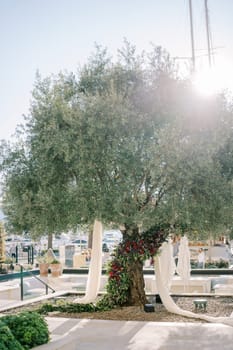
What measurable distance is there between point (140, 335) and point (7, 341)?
3.79 meters

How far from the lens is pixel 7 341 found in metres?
6.12

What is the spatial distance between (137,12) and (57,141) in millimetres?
5015

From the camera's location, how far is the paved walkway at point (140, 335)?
8445 mm

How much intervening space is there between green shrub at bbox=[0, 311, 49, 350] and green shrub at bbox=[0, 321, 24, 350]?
0.41 metres

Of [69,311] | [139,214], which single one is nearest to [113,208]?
[139,214]

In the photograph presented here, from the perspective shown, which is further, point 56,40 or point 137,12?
point 137,12

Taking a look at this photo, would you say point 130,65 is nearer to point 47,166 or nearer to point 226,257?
point 47,166

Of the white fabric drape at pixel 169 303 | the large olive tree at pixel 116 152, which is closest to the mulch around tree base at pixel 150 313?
the white fabric drape at pixel 169 303

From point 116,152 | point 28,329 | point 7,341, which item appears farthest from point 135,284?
point 7,341

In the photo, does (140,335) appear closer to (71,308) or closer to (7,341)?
(71,308)

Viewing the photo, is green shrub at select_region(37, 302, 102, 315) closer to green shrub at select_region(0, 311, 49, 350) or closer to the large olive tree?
the large olive tree

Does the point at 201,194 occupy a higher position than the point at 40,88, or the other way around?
the point at 40,88

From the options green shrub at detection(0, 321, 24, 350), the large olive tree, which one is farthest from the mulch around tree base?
green shrub at detection(0, 321, 24, 350)

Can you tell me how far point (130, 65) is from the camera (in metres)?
11.9
